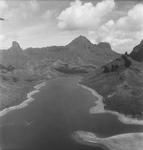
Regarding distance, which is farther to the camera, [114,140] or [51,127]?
[51,127]

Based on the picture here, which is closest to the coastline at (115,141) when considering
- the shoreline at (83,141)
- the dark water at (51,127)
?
the shoreline at (83,141)

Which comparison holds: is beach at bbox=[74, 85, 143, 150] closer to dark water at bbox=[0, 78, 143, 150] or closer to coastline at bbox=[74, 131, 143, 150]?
coastline at bbox=[74, 131, 143, 150]

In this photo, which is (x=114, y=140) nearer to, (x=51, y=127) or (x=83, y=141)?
(x=83, y=141)

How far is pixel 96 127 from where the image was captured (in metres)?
138

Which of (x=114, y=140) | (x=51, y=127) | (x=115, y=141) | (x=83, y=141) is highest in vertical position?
(x=51, y=127)

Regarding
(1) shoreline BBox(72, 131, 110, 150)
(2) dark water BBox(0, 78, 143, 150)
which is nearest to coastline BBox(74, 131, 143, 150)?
(1) shoreline BBox(72, 131, 110, 150)

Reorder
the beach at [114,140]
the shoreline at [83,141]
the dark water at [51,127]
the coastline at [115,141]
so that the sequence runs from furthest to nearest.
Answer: the dark water at [51,127] < the shoreline at [83,141] < the beach at [114,140] < the coastline at [115,141]

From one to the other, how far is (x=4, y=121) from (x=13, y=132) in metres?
25.2

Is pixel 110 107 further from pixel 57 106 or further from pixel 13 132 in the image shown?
pixel 13 132

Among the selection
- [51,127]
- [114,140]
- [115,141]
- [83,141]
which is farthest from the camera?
[51,127]

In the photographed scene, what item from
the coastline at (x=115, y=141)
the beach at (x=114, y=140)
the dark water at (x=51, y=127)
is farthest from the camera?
the dark water at (x=51, y=127)

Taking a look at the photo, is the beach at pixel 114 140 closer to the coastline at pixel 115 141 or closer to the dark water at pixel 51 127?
the coastline at pixel 115 141

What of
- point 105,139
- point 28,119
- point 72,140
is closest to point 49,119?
point 28,119

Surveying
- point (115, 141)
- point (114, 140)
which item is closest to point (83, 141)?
point (114, 140)
